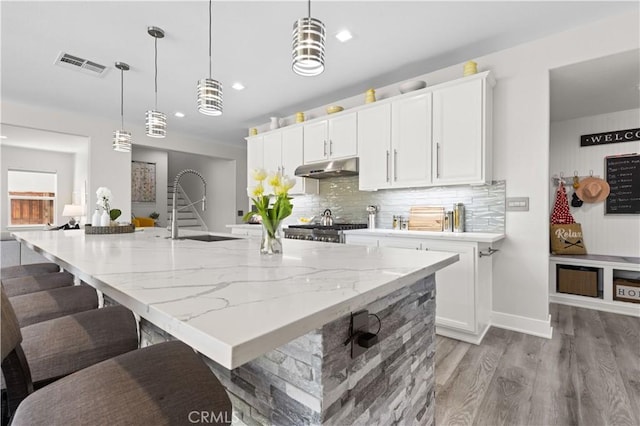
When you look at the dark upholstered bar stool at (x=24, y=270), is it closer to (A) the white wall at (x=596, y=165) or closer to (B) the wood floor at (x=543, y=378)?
(B) the wood floor at (x=543, y=378)

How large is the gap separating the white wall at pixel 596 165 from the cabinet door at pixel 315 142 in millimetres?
3157

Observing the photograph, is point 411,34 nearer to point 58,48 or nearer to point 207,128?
point 58,48

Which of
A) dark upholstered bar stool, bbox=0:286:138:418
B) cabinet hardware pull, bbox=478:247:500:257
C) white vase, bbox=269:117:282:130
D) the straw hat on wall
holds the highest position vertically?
white vase, bbox=269:117:282:130

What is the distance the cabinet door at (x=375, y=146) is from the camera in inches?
135

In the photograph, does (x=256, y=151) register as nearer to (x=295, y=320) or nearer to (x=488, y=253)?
(x=488, y=253)

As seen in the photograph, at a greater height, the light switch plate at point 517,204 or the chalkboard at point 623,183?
the chalkboard at point 623,183

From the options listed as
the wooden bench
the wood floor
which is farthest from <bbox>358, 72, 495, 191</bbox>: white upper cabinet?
the wooden bench

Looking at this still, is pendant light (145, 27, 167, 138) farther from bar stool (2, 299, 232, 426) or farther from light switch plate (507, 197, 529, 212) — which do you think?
light switch plate (507, 197, 529, 212)

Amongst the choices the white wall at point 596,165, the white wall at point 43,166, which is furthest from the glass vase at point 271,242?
the white wall at point 43,166

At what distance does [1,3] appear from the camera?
229cm

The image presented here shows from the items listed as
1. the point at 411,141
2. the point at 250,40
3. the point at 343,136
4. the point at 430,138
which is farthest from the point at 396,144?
the point at 250,40

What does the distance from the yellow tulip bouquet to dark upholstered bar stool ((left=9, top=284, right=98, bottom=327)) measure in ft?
2.86

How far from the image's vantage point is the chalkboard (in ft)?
11.9

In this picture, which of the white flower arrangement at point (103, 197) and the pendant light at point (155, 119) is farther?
the pendant light at point (155, 119)
